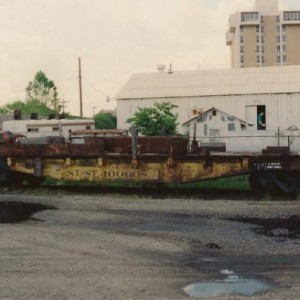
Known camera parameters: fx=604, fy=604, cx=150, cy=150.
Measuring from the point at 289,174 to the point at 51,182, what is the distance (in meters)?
9.65

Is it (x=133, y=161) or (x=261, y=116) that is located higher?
(x=261, y=116)

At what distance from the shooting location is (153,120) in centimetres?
4850

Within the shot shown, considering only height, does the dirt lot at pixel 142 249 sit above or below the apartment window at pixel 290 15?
below

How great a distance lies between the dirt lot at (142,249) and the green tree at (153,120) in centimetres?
3099

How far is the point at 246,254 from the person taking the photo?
10.4 m

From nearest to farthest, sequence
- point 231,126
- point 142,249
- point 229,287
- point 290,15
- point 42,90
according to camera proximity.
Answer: point 229,287 < point 142,249 < point 231,126 < point 42,90 < point 290,15

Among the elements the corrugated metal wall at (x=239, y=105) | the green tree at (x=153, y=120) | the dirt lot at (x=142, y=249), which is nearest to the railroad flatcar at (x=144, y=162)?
the dirt lot at (x=142, y=249)

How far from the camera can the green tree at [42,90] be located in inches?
4513

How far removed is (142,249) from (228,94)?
40776 mm

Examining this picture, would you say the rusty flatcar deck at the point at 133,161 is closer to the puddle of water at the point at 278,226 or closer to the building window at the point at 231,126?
the puddle of water at the point at 278,226

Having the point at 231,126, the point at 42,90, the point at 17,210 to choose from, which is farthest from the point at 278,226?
the point at 42,90

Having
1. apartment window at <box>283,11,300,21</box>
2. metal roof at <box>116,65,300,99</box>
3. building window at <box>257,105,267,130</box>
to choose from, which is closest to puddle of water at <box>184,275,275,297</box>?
building window at <box>257,105,267,130</box>

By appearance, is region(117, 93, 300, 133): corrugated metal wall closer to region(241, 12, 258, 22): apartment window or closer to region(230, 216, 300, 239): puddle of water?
region(230, 216, 300, 239): puddle of water

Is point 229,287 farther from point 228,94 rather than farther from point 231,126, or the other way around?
point 228,94
